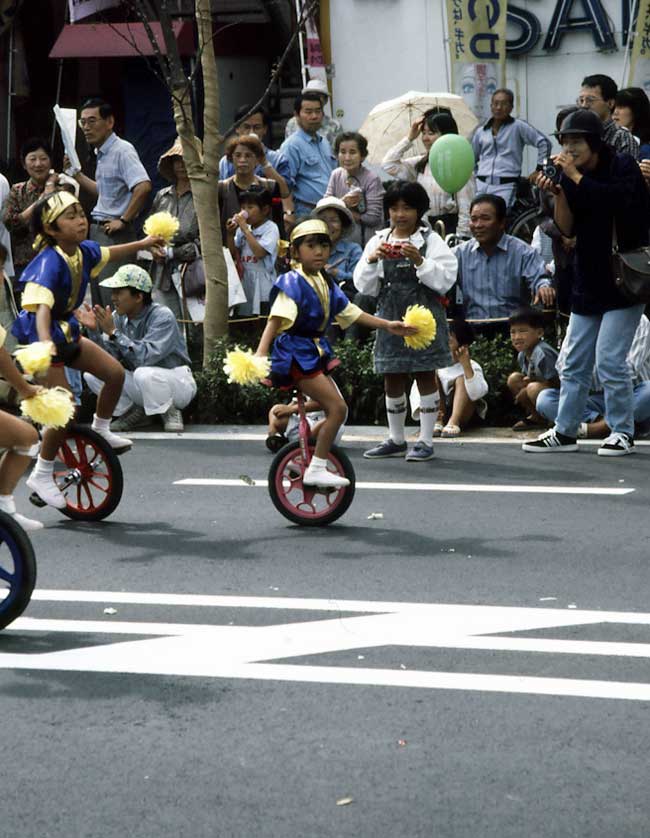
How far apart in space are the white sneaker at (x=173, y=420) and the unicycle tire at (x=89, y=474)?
3.11 meters

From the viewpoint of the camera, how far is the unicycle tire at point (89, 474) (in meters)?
8.92

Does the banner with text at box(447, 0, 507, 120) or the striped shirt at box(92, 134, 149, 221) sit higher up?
the banner with text at box(447, 0, 507, 120)

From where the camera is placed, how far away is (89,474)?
29.7 ft

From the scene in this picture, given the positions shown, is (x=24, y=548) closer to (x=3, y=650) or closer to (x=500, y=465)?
(x=3, y=650)

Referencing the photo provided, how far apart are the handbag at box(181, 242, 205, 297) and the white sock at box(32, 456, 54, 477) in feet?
17.4

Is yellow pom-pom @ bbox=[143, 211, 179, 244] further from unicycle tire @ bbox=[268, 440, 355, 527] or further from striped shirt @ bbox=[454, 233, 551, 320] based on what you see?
striped shirt @ bbox=[454, 233, 551, 320]

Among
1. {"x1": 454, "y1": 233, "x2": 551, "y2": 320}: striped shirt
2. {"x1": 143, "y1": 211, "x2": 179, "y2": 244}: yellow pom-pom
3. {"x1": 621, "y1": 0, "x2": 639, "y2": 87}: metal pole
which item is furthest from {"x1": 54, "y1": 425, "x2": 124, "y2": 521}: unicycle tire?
{"x1": 621, "y1": 0, "x2": 639, "y2": 87}: metal pole

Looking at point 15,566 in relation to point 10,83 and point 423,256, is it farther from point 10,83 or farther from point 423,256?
point 10,83

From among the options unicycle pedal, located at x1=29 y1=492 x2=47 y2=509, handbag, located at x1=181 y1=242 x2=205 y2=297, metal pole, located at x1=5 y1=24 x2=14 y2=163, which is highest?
metal pole, located at x1=5 y1=24 x2=14 y2=163

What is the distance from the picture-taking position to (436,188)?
14.3 m

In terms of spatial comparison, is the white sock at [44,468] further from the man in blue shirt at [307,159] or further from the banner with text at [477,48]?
the banner with text at [477,48]

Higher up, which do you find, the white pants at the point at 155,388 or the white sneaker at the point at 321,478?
the white sneaker at the point at 321,478

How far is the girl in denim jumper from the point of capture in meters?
10.6

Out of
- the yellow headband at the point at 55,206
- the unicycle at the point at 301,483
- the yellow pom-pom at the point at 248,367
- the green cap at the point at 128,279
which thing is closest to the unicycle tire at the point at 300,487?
the unicycle at the point at 301,483
